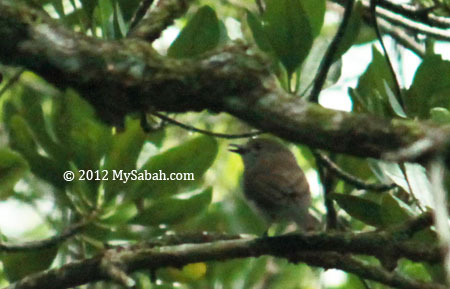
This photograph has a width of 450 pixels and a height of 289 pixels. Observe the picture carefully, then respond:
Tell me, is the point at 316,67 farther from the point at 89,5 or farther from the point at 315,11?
the point at 89,5

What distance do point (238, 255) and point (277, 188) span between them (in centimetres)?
173

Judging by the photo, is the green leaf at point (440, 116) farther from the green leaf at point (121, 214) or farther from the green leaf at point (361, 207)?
the green leaf at point (121, 214)

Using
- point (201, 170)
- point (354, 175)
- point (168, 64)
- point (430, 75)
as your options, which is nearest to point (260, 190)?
point (354, 175)

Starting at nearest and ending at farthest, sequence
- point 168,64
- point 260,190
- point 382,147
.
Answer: point 382,147 < point 168,64 < point 260,190

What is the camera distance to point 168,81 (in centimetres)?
210

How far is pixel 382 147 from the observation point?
1.84m

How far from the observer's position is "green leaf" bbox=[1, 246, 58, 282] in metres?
3.28

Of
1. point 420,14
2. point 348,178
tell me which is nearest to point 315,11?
point 420,14

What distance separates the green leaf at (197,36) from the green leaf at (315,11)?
33cm

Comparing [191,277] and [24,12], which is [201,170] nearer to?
[191,277]

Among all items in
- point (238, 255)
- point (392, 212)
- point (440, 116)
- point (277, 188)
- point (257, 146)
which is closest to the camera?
point (440, 116)

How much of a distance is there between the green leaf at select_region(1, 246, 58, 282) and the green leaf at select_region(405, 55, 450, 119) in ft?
4.70

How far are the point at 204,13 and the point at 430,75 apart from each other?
32.3 inches

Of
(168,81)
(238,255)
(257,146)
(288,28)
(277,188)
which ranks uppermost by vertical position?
(168,81)
